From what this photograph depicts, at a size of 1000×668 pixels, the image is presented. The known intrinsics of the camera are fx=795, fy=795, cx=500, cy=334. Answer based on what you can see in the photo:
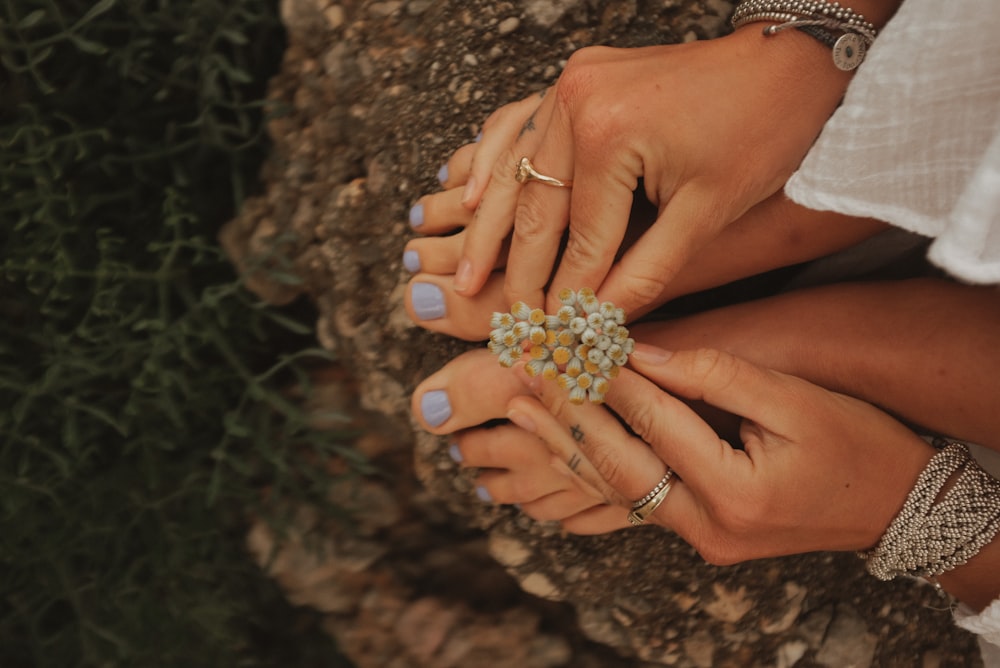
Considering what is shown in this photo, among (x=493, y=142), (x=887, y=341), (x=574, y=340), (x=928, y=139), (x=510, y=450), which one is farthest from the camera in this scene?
(x=510, y=450)

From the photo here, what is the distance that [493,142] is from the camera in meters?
1.34

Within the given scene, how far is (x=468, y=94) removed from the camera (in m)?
1.55

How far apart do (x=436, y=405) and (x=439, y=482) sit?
30 centimetres

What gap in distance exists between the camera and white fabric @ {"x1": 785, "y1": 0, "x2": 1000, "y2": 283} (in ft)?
2.62

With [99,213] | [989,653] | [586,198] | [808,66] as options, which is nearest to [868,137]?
[808,66]

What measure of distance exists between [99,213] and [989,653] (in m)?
1.84

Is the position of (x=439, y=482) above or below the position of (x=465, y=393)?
below

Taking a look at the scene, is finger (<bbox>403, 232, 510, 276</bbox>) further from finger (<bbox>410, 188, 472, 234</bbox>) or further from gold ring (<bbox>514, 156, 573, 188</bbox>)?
gold ring (<bbox>514, 156, 573, 188</bbox>)

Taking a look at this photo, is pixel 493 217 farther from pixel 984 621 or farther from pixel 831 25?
pixel 984 621

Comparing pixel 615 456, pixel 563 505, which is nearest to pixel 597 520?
pixel 563 505

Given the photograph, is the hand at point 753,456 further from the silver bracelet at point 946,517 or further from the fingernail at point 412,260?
the fingernail at point 412,260

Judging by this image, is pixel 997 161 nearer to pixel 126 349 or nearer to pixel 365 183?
pixel 365 183

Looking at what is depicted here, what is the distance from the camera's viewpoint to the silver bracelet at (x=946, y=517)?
1.17m

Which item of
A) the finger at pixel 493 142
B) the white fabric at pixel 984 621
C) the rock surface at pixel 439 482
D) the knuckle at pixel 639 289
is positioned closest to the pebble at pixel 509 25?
the rock surface at pixel 439 482
